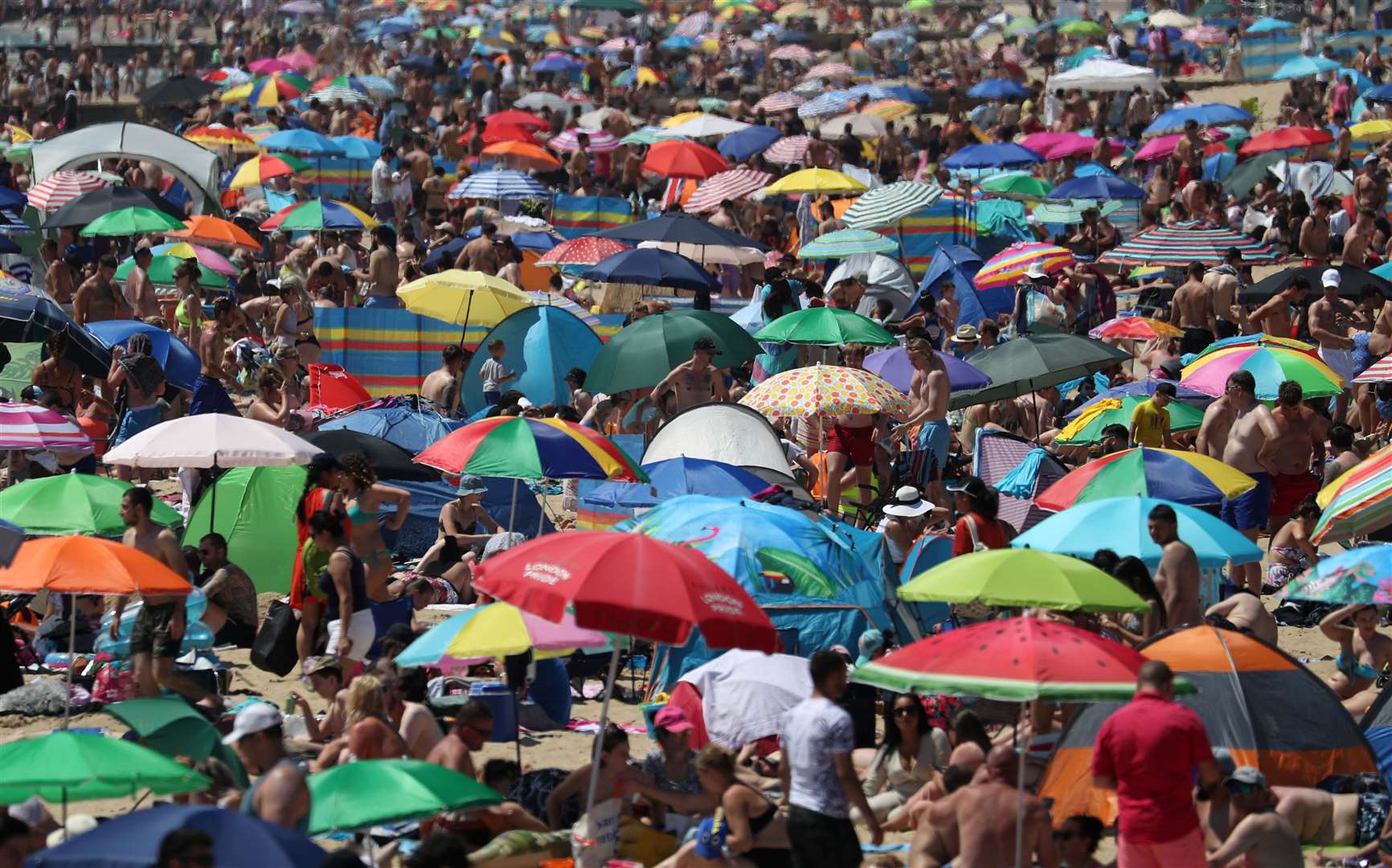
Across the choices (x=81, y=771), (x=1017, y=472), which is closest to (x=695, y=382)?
(x=1017, y=472)

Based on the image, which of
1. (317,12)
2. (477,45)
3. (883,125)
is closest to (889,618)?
(883,125)

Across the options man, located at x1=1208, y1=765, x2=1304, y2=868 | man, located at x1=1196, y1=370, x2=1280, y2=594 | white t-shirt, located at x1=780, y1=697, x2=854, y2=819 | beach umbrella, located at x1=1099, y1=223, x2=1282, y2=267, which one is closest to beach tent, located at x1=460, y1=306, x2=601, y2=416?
man, located at x1=1196, y1=370, x2=1280, y2=594

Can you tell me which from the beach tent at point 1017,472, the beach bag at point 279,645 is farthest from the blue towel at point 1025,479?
the beach bag at point 279,645

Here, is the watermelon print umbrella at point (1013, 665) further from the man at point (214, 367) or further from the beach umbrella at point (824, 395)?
the man at point (214, 367)

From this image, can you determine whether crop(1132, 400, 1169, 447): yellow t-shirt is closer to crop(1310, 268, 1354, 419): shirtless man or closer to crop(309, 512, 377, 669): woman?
crop(1310, 268, 1354, 419): shirtless man

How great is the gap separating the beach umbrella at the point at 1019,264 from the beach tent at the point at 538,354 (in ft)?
14.0

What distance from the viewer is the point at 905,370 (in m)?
14.4

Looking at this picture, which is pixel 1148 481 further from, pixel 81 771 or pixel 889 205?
pixel 889 205

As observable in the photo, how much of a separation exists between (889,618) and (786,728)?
308 centimetres

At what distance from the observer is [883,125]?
29719 mm

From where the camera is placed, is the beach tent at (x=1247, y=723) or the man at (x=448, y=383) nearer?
the beach tent at (x=1247, y=723)

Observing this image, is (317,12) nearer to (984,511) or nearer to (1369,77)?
(1369,77)

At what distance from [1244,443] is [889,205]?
26.4 ft

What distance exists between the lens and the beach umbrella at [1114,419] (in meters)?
13.3
